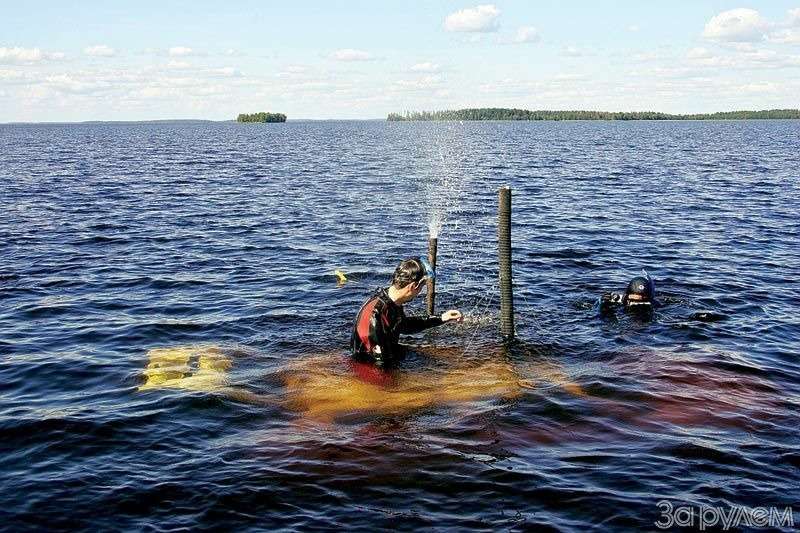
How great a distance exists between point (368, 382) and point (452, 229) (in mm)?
19752

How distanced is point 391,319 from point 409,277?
0.96 meters

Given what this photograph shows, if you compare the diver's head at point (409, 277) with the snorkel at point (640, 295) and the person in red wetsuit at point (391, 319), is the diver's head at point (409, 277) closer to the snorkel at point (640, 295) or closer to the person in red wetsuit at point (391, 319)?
the person in red wetsuit at point (391, 319)

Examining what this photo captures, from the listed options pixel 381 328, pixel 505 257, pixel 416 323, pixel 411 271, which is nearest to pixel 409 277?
pixel 411 271

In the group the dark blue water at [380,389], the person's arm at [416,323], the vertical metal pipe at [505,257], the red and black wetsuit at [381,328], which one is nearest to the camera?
the dark blue water at [380,389]

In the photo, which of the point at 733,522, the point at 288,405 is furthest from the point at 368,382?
the point at 733,522

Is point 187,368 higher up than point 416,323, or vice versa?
point 416,323

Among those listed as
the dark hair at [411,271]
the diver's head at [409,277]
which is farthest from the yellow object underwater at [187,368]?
the dark hair at [411,271]

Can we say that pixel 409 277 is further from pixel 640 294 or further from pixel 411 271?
pixel 640 294

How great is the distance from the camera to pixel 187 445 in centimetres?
1014

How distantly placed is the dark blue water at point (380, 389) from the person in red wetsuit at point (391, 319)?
559 mm

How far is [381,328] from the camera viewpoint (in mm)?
11562

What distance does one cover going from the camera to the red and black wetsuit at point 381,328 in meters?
11.4

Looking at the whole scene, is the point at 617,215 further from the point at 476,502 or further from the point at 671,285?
the point at 476,502

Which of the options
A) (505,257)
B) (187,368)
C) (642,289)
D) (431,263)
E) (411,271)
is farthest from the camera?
(642,289)
